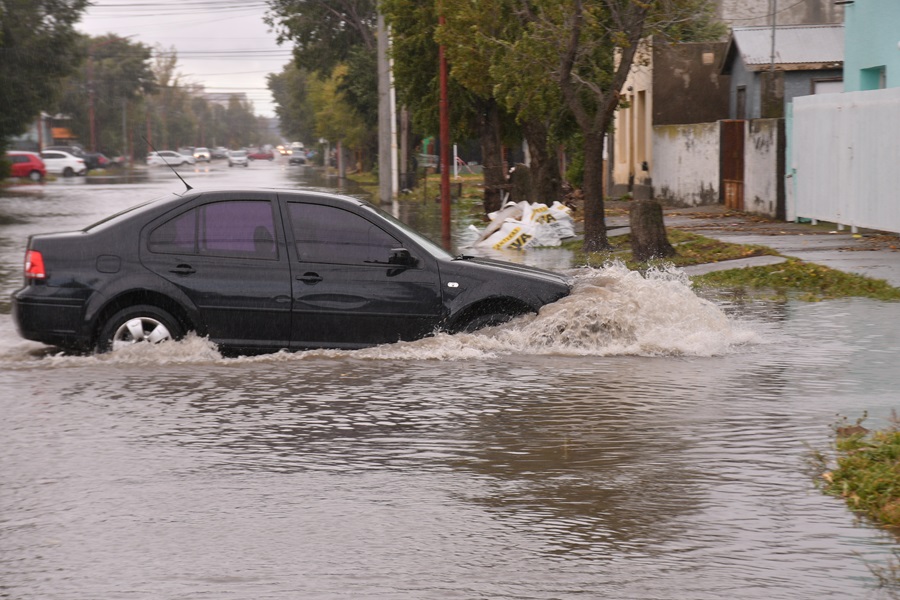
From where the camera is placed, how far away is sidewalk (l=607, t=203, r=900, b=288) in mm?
16641

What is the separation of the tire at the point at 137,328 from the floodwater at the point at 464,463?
10 centimetres

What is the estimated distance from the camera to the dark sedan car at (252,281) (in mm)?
10078

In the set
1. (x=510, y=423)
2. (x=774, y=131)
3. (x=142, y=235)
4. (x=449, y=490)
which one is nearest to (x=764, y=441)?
(x=510, y=423)

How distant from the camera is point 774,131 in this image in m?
25.0

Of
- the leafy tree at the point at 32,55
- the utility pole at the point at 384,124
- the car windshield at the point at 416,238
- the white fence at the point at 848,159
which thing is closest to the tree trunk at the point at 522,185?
the white fence at the point at 848,159

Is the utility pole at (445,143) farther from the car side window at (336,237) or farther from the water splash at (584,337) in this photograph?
the car side window at (336,237)

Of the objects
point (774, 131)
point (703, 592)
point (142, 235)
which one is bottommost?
point (703, 592)

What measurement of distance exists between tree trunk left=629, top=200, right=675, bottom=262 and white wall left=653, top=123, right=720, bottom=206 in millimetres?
11906

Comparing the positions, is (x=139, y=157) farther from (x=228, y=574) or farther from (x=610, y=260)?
(x=228, y=574)

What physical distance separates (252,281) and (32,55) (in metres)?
56.4

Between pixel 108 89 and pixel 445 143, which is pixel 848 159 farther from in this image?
pixel 108 89

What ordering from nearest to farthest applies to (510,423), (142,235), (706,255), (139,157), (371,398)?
(510,423), (371,398), (142,235), (706,255), (139,157)

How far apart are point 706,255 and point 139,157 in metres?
134

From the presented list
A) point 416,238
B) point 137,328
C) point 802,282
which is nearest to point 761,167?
point 802,282
